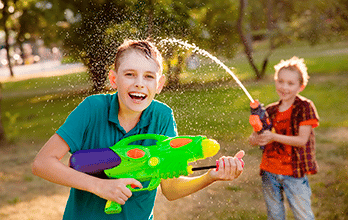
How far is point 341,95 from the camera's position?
37.9 ft

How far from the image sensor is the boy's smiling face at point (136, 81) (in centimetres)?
165

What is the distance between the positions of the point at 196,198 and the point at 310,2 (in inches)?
766

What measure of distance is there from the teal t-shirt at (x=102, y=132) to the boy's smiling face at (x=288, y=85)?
1.59 meters

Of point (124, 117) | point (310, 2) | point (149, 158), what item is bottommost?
point (149, 158)

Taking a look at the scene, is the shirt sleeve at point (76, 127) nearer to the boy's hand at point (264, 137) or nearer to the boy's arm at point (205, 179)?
the boy's arm at point (205, 179)

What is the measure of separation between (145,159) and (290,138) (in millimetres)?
1688

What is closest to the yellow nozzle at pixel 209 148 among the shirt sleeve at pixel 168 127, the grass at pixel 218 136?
the shirt sleeve at pixel 168 127

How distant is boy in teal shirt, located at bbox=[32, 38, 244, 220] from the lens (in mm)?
1519

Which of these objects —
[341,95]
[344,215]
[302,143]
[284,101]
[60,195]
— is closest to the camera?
A: [302,143]

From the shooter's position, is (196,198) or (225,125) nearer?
(196,198)

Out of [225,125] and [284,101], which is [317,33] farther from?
[284,101]

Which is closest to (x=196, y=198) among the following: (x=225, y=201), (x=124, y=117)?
(x=225, y=201)

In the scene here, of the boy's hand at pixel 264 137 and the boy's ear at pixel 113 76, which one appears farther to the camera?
the boy's hand at pixel 264 137

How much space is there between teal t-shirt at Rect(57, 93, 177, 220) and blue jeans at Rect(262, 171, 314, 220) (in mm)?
1461
